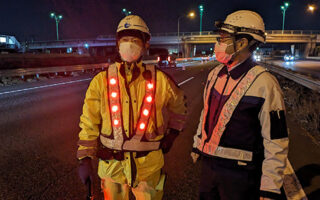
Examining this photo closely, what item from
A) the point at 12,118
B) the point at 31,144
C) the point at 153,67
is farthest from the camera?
the point at 12,118

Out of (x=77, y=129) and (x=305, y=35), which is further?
(x=305, y=35)

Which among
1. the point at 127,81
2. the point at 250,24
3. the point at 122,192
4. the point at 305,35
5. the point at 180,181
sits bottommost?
the point at 180,181

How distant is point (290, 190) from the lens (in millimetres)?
3570

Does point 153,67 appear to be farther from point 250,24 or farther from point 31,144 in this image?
point 31,144

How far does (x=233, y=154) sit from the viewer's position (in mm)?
2186

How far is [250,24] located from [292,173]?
289 centimetres

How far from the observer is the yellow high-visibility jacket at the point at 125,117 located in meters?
2.31

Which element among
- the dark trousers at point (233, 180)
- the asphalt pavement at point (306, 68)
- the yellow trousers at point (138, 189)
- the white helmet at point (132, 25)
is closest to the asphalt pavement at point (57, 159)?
the yellow trousers at point (138, 189)

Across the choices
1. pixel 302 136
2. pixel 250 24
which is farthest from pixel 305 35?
pixel 250 24

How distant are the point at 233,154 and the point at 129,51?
1.28 metres

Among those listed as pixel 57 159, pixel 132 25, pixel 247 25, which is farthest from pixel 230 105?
pixel 57 159

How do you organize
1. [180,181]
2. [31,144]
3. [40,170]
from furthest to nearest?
[31,144]
[40,170]
[180,181]

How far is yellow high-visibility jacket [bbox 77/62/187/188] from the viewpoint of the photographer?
7.59ft

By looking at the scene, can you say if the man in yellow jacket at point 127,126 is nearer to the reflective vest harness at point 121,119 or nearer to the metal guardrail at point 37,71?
the reflective vest harness at point 121,119
